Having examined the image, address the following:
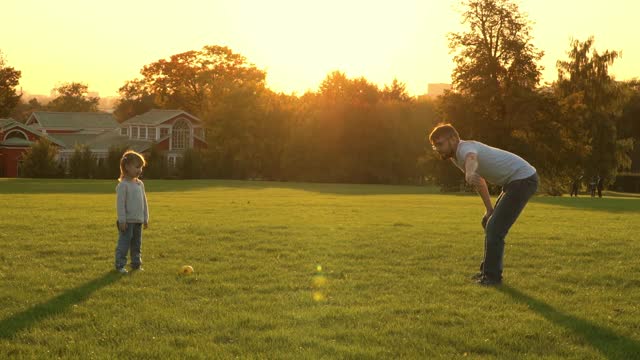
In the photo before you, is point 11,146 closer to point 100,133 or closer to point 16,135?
point 16,135

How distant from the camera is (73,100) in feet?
465

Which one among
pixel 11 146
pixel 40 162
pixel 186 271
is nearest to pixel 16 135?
pixel 11 146

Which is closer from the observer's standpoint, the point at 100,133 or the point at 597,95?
the point at 597,95

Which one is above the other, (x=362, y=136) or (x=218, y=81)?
(x=218, y=81)

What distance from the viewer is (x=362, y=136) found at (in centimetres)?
8181

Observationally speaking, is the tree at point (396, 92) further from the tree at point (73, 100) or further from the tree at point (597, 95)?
the tree at point (73, 100)

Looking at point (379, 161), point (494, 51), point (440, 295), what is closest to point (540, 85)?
point (494, 51)

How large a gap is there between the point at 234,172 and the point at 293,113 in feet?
44.1

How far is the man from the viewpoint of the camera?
9.57 m

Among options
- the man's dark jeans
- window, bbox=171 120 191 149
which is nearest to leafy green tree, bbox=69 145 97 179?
window, bbox=171 120 191 149

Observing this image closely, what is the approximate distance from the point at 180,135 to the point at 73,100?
170ft

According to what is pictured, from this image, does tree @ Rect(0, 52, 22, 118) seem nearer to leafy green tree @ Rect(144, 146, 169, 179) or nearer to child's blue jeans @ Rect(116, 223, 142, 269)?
leafy green tree @ Rect(144, 146, 169, 179)

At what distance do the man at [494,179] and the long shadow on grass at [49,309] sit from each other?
4609mm

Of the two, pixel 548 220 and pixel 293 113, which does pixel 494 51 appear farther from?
pixel 548 220
